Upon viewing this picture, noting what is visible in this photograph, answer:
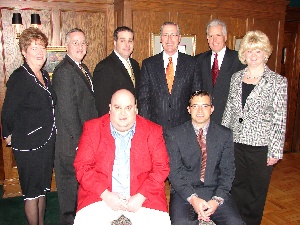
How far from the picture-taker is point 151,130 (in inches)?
93.1

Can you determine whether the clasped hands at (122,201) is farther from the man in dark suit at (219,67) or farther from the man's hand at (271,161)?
the man in dark suit at (219,67)

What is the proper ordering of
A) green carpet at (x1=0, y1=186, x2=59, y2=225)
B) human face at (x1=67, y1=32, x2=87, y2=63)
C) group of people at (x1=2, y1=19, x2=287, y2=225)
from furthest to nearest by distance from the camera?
green carpet at (x1=0, y1=186, x2=59, y2=225), human face at (x1=67, y1=32, x2=87, y2=63), group of people at (x1=2, y1=19, x2=287, y2=225)

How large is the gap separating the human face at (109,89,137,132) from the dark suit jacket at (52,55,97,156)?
0.72m

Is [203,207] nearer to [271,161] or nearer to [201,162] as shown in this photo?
[201,162]

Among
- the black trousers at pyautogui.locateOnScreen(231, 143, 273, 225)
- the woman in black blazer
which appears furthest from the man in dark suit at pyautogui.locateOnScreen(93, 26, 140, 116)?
the black trousers at pyautogui.locateOnScreen(231, 143, 273, 225)

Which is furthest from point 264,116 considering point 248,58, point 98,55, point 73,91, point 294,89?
point 294,89

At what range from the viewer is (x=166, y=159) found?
239 centimetres

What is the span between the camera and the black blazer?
2555 millimetres

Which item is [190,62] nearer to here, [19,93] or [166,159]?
[166,159]

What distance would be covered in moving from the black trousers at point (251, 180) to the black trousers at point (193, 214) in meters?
0.45

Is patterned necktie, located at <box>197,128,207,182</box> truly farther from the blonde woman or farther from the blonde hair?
the blonde hair

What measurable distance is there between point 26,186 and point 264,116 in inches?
86.7

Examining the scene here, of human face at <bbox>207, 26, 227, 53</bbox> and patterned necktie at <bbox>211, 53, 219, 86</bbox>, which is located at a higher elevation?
human face at <bbox>207, 26, 227, 53</bbox>

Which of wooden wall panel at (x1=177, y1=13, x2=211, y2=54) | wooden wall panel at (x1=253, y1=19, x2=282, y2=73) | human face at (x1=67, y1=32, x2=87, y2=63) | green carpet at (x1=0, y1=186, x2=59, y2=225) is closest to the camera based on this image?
human face at (x1=67, y1=32, x2=87, y2=63)
